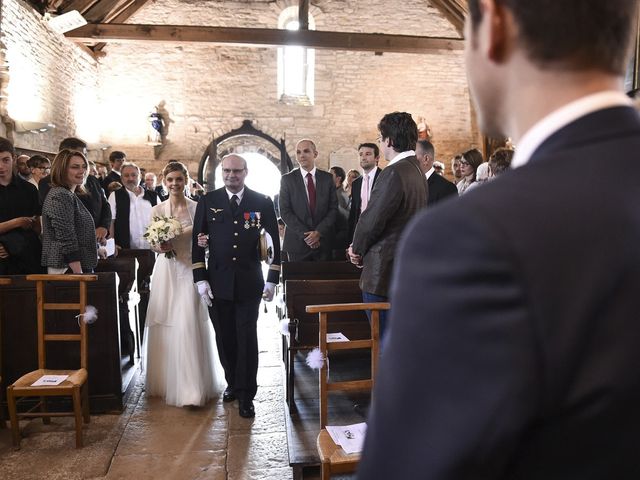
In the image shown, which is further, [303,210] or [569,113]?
[303,210]

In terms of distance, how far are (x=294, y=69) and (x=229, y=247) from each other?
9.71m

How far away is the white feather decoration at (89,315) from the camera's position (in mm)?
3075

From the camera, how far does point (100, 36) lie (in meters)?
9.43

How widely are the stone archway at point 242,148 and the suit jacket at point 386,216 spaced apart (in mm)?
8459

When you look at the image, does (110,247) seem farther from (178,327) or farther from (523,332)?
(523,332)

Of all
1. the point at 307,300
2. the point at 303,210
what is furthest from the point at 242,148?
the point at 307,300

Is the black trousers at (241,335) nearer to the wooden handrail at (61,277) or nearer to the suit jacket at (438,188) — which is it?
the wooden handrail at (61,277)

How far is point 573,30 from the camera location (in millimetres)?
533

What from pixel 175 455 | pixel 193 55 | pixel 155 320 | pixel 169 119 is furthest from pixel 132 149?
pixel 175 455

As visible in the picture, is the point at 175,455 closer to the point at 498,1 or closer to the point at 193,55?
the point at 498,1

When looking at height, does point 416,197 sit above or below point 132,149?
below

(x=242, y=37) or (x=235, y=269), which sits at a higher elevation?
(x=242, y=37)

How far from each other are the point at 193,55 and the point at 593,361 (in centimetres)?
1219

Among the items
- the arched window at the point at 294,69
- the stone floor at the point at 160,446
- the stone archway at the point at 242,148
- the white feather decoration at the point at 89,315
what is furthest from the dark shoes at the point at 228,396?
the arched window at the point at 294,69
